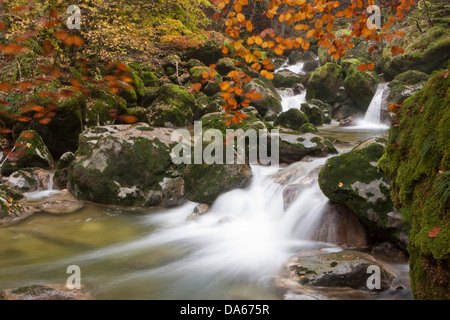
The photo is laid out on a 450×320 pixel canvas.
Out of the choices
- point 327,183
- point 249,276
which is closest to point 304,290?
point 249,276

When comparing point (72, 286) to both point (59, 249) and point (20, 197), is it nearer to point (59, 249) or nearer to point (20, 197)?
point (59, 249)

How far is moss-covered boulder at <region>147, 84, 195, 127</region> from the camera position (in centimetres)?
1406

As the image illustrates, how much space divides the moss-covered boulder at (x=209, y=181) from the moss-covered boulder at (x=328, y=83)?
12.9 meters

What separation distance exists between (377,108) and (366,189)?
1224 centimetres

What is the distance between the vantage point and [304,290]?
3.72 metres

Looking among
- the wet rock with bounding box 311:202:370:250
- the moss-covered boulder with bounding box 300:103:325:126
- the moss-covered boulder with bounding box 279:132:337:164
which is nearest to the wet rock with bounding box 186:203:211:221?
the wet rock with bounding box 311:202:370:250

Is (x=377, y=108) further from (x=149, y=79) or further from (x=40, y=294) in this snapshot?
(x=40, y=294)

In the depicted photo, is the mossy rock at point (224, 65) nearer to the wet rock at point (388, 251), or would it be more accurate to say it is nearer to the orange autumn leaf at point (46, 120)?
the orange autumn leaf at point (46, 120)

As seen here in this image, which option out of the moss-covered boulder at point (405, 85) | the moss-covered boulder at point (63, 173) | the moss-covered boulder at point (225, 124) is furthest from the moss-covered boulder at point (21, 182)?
the moss-covered boulder at point (405, 85)

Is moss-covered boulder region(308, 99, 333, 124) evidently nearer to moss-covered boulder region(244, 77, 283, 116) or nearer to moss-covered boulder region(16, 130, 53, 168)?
moss-covered boulder region(244, 77, 283, 116)

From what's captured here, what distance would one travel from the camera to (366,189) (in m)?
4.80

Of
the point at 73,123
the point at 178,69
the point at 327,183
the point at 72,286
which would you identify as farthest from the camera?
→ the point at 178,69

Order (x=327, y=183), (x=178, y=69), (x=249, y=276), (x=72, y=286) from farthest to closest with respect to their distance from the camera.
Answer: (x=178, y=69), (x=327, y=183), (x=249, y=276), (x=72, y=286)
